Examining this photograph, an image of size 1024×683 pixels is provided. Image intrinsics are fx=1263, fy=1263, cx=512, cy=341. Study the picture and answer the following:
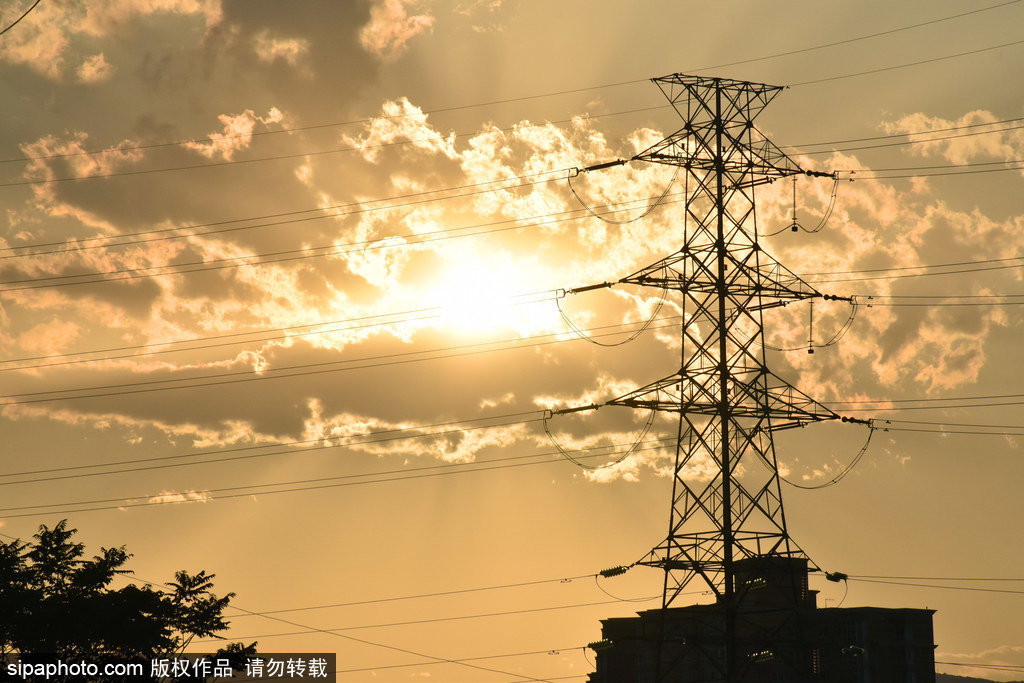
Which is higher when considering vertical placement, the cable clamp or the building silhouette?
the cable clamp

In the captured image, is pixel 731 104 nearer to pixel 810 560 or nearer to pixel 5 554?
pixel 810 560

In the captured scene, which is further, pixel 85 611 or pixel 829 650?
pixel 829 650

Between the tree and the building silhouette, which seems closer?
the tree

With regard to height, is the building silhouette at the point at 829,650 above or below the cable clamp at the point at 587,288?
below

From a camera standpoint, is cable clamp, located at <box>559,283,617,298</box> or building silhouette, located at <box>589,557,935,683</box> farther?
building silhouette, located at <box>589,557,935,683</box>

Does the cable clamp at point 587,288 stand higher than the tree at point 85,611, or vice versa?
the cable clamp at point 587,288

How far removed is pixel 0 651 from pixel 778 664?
83.9 meters

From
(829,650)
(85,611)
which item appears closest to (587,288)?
(85,611)

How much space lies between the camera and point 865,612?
474 ft

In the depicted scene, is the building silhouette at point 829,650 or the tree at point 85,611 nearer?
the tree at point 85,611

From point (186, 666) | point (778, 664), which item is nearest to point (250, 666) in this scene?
point (186, 666)

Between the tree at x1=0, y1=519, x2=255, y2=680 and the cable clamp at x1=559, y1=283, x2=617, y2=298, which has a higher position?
the cable clamp at x1=559, y1=283, x2=617, y2=298

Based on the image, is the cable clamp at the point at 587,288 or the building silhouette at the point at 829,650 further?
the building silhouette at the point at 829,650

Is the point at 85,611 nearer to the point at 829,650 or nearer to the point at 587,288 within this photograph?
the point at 587,288
